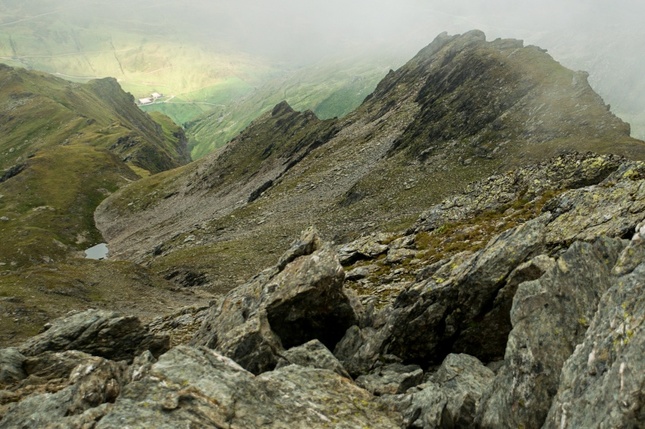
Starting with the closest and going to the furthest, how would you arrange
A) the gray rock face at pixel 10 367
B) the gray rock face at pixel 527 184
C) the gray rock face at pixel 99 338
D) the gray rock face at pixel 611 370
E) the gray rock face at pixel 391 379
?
the gray rock face at pixel 611 370 < the gray rock face at pixel 391 379 < the gray rock face at pixel 10 367 < the gray rock face at pixel 99 338 < the gray rock face at pixel 527 184

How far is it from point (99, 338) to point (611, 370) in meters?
32.9

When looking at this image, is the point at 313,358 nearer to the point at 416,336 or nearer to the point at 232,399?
the point at 416,336

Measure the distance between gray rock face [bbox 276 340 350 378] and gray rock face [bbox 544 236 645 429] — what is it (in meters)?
10.6

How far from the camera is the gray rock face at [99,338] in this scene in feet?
100

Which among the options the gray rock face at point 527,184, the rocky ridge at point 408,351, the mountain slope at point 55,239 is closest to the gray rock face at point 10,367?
the rocky ridge at point 408,351

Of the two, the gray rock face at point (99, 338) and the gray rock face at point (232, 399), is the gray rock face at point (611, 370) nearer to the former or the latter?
the gray rock face at point (232, 399)

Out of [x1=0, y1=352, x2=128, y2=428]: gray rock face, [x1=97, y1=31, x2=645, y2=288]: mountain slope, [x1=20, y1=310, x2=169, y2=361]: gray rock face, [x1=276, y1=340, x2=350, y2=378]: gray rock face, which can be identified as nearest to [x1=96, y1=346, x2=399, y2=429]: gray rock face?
[x1=0, y1=352, x2=128, y2=428]: gray rock face

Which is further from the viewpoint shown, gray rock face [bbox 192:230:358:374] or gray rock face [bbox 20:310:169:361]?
gray rock face [bbox 20:310:169:361]

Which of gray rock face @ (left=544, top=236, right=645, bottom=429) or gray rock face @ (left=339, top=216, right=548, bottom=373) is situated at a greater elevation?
gray rock face @ (left=544, top=236, right=645, bottom=429)

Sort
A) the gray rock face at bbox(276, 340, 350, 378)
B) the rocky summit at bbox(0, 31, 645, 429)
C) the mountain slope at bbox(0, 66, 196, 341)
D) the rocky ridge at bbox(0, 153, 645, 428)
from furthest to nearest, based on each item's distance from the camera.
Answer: the mountain slope at bbox(0, 66, 196, 341)
the gray rock face at bbox(276, 340, 350, 378)
the rocky summit at bbox(0, 31, 645, 429)
the rocky ridge at bbox(0, 153, 645, 428)

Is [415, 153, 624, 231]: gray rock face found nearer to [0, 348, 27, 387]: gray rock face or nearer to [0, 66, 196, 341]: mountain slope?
[0, 348, 27, 387]: gray rock face

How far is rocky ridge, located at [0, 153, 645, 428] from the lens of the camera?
41.0 feet

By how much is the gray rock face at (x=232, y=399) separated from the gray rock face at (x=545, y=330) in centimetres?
453

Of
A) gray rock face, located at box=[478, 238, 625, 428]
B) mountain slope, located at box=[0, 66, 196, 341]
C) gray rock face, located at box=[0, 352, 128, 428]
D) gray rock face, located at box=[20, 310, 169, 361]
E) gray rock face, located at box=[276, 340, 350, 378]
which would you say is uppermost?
gray rock face, located at box=[478, 238, 625, 428]
